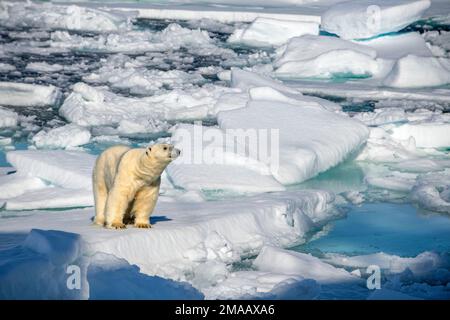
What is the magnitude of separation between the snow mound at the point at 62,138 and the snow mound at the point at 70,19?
8081 mm

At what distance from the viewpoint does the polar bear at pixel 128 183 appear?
15.5 feet

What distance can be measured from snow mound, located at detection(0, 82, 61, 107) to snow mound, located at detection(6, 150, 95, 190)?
2.96 metres

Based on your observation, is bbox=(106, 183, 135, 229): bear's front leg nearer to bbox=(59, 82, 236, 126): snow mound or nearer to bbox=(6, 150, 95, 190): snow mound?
bbox=(6, 150, 95, 190): snow mound

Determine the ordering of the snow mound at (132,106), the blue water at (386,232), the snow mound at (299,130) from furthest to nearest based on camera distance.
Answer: the snow mound at (132,106) → the snow mound at (299,130) → the blue water at (386,232)

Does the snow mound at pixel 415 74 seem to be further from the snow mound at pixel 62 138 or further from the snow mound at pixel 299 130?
the snow mound at pixel 62 138

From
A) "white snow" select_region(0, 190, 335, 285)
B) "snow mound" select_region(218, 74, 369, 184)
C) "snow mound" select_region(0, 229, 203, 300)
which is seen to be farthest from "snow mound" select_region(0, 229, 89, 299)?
"snow mound" select_region(218, 74, 369, 184)

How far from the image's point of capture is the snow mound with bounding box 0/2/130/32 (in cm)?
1627

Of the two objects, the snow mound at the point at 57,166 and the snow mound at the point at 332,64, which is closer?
the snow mound at the point at 57,166

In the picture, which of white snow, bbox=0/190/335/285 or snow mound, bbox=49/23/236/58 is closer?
white snow, bbox=0/190/335/285

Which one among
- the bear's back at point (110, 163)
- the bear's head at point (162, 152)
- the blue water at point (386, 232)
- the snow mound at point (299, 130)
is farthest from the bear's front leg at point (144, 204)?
the snow mound at point (299, 130)

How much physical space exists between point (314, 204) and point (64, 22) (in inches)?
444

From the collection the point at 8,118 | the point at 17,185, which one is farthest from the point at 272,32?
the point at 17,185

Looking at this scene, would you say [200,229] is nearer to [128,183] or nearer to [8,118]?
[128,183]

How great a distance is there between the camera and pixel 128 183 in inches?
191
